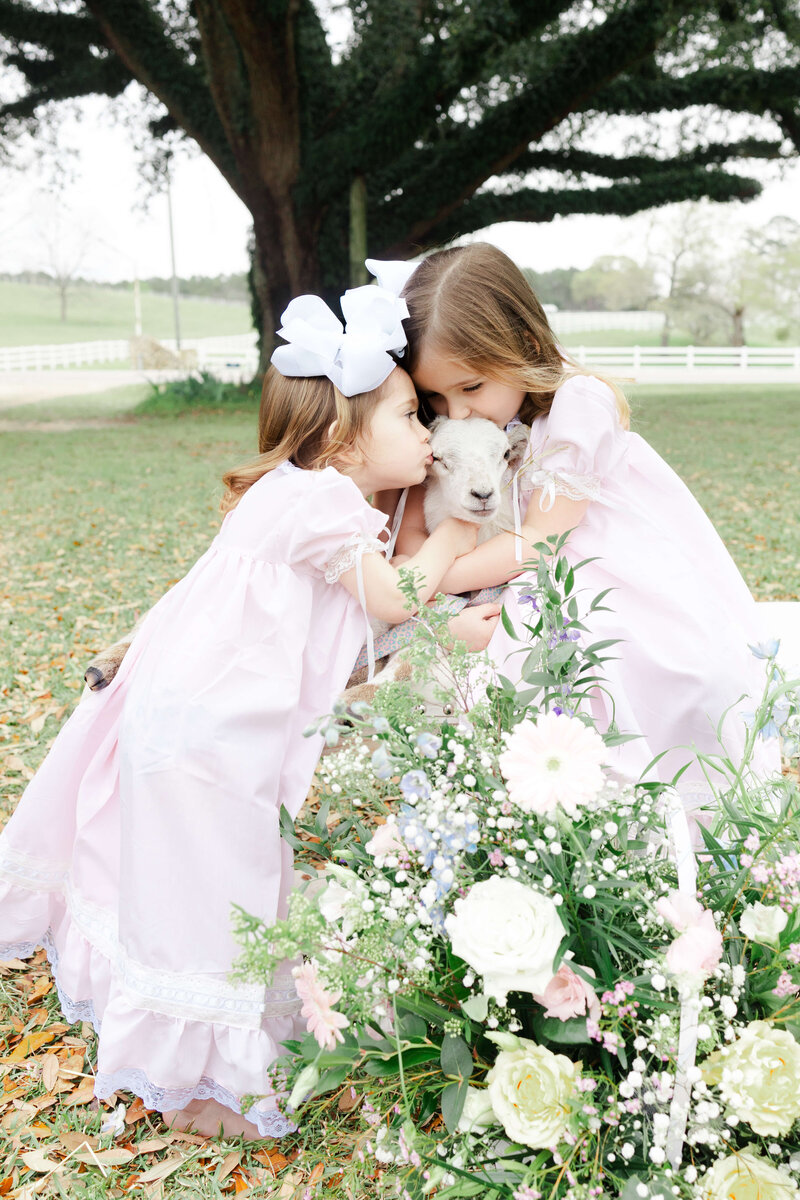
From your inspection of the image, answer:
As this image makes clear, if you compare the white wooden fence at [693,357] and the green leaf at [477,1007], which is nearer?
the green leaf at [477,1007]

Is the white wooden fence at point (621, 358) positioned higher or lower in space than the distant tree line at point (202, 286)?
lower

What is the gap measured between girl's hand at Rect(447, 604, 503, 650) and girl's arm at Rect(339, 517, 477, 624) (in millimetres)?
109

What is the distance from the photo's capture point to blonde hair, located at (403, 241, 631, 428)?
2.55m

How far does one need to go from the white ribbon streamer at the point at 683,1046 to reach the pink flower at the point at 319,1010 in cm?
44

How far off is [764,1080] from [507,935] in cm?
38

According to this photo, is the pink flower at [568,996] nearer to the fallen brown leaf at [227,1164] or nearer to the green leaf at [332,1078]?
the green leaf at [332,1078]

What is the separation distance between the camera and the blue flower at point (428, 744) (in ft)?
4.54

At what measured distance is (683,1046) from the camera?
122 centimetres

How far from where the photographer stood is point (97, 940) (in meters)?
2.36

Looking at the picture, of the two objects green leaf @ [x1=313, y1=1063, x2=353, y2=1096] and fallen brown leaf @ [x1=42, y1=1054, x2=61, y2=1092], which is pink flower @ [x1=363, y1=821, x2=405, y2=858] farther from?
fallen brown leaf @ [x1=42, y1=1054, x2=61, y2=1092]

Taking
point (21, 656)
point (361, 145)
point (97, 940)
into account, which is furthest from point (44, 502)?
point (97, 940)

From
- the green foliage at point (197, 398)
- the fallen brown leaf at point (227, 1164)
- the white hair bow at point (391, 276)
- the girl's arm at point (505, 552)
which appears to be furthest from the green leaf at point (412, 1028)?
the green foliage at point (197, 398)

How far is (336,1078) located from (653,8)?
43.5ft

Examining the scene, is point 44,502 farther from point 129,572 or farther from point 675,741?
point 675,741
